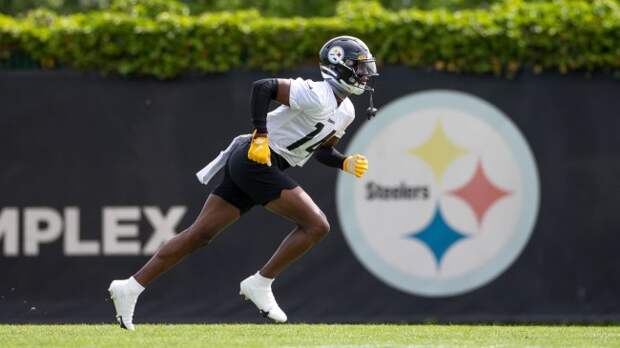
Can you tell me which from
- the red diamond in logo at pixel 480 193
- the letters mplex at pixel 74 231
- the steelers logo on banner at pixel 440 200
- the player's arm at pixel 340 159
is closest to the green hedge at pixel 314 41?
the steelers logo on banner at pixel 440 200

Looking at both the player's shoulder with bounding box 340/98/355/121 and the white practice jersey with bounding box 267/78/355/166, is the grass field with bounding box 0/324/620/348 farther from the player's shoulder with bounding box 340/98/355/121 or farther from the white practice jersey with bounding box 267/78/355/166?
the player's shoulder with bounding box 340/98/355/121

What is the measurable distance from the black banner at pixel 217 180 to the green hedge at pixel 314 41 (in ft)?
0.52

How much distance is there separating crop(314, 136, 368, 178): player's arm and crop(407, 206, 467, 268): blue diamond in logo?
237 centimetres

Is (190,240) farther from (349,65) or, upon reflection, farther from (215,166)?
(349,65)

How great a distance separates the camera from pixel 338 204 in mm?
11109

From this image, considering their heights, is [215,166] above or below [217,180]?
above

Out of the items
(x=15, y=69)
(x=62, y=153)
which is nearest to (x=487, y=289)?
(x=62, y=153)

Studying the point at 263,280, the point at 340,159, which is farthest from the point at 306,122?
the point at 263,280

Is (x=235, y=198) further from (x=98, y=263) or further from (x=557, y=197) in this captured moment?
(x=557, y=197)

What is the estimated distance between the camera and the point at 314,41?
1112 centimetres

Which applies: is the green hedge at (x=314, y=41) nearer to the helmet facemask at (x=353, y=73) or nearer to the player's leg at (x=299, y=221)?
the helmet facemask at (x=353, y=73)

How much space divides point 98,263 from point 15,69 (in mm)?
1970

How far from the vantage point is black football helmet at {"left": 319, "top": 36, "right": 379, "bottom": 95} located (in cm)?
855

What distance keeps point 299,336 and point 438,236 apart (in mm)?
2867
